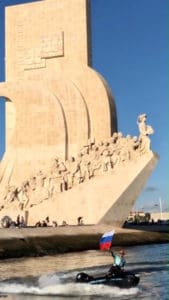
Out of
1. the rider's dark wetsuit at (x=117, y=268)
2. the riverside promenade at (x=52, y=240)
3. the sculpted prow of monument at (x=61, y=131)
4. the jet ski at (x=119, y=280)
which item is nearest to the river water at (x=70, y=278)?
the jet ski at (x=119, y=280)

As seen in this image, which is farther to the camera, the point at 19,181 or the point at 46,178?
the point at 19,181

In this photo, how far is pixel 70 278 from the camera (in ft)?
41.5

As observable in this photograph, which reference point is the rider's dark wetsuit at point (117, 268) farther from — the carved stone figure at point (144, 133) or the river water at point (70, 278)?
the carved stone figure at point (144, 133)

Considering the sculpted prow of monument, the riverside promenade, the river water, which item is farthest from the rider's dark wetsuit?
the sculpted prow of monument

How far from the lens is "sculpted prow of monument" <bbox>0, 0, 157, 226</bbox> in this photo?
85.0 ft

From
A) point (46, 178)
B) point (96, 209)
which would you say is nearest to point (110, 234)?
point (96, 209)

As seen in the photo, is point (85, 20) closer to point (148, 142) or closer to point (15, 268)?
point (148, 142)

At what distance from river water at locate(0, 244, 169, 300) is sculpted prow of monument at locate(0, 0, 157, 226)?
298 inches

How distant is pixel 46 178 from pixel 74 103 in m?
4.81

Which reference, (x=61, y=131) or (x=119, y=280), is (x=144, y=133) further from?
(x=119, y=280)

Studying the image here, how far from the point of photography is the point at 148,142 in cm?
2616

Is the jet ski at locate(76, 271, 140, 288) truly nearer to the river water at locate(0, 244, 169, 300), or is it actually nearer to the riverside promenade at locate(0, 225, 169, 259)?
the river water at locate(0, 244, 169, 300)

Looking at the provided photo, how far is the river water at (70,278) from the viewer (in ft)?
35.8

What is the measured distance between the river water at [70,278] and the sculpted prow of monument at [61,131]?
7.57 m
